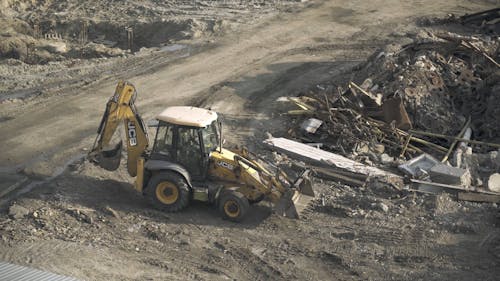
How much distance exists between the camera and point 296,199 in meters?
12.9

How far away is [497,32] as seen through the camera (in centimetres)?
2358

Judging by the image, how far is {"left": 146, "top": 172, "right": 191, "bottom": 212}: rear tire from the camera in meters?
13.0

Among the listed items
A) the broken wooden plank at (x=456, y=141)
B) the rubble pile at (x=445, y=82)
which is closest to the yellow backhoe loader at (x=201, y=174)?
the broken wooden plank at (x=456, y=141)

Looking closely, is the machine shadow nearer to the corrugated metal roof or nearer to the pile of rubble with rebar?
the corrugated metal roof

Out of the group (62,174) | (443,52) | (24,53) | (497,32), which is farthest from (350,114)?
(24,53)

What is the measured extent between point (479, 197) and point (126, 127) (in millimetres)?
8120

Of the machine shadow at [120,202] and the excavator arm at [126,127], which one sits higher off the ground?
the excavator arm at [126,127]

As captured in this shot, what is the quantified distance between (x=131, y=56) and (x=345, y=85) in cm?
903

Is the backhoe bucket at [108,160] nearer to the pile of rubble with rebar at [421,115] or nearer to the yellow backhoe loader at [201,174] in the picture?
the yellow backhoe loader at [201,174]

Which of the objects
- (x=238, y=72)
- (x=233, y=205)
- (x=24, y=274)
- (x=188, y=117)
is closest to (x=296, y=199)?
(x=233, y=205)

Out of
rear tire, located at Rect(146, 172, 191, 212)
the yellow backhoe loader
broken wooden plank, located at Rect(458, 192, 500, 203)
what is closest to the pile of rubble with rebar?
broken wooden plank, located at Rect(458, 192, 500, 203)

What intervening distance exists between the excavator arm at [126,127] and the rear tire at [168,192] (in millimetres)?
802

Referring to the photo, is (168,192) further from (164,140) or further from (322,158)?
(322,158)

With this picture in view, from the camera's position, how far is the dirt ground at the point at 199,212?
11633 millimetres
